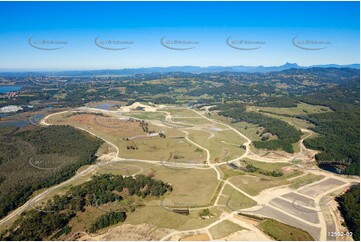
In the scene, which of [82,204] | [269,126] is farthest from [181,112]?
[82,204]

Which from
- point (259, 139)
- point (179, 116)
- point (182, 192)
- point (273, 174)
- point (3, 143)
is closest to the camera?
point (182, 192)

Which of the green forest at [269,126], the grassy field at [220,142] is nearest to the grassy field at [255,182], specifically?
the grassy field at [220,142]

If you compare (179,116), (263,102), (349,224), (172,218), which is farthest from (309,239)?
(263,102)

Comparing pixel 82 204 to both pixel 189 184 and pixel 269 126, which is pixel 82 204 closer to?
pixel 189 184

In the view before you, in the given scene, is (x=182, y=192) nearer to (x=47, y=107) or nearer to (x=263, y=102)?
(x=263, y=102)

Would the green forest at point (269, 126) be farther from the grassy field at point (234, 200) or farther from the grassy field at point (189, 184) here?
the grassy field at point (234, 200)

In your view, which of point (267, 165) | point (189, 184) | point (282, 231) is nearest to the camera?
point (282, 231)
